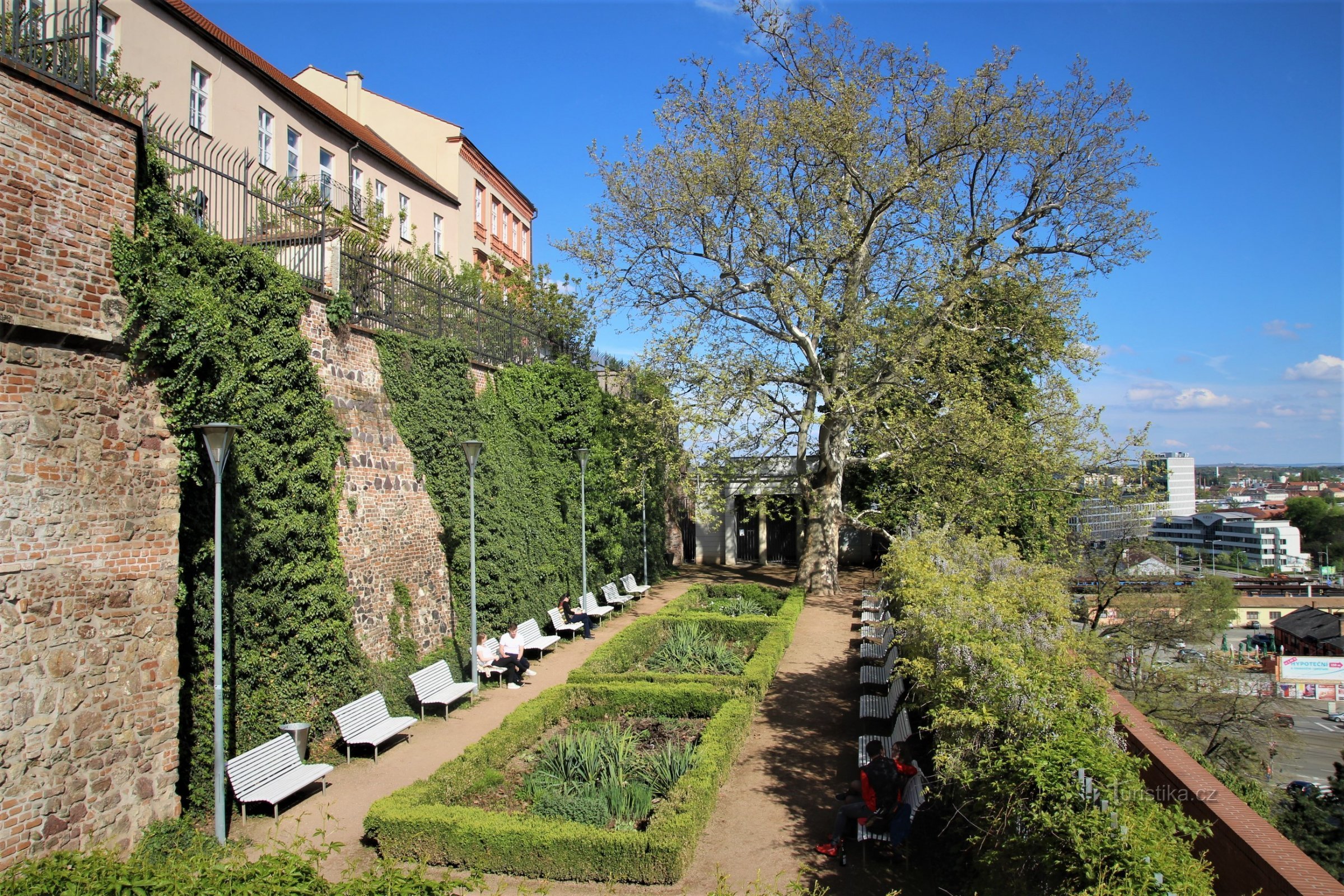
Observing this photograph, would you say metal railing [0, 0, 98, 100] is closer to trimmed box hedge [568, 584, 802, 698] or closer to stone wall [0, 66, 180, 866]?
stone wall [0, 66, 180, 866]

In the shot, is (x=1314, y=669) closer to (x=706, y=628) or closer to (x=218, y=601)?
(x=706, y=628)

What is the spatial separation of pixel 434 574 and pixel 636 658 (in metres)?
3.78

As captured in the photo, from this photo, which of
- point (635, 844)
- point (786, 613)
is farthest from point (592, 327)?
point (635, 844)

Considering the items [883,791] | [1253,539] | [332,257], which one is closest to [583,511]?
[332,257]

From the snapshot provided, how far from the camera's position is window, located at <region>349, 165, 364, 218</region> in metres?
22.3

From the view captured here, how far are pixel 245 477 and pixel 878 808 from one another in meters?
7.08

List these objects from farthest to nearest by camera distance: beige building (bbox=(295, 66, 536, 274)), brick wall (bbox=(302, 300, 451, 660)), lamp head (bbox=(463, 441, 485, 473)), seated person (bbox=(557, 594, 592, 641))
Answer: beige building (bbox=(295, 66, 536, 274)) < seated person (bbox=(557, 594, 592, 641)) < lamp head (bbox=(463, 441, 485, 473)) < brick wall (bbox=(302, 300, 451, 660))

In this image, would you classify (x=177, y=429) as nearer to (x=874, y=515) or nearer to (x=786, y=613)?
(x=786, y=613)

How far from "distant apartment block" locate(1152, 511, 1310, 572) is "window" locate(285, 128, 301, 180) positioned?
122 meters

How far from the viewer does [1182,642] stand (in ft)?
67.6

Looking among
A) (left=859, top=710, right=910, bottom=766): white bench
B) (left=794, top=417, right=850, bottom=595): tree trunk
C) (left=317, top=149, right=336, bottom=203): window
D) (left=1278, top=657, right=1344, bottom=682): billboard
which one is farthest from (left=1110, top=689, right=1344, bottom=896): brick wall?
(left=1278, top=657, right=1344, bottom=682): billboard

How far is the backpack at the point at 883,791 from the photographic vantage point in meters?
7.08

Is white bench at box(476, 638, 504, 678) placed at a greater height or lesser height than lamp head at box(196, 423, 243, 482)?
lesser

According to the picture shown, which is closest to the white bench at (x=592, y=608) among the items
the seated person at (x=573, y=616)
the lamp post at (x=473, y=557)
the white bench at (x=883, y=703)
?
the seated person at (x=573, y=616)
